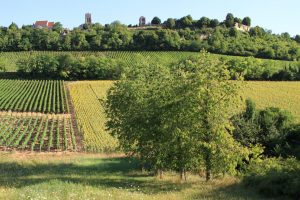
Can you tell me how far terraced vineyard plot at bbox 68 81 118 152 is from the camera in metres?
41.7

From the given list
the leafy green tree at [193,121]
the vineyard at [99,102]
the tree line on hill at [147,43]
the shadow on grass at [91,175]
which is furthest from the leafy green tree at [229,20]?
the leafy green tree at [193,121]

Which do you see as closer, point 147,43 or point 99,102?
point 99,102

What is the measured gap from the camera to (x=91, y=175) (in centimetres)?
2447

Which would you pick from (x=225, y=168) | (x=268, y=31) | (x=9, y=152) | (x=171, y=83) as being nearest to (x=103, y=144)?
(x=9, y=152)

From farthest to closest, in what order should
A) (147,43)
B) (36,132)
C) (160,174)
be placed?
(147,43), (36,132), (160,174)

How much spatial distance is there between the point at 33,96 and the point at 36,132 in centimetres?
2528

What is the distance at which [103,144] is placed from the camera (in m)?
41.4

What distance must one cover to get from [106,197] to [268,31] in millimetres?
169016

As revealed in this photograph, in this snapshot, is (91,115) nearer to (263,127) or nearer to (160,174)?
(263,127)

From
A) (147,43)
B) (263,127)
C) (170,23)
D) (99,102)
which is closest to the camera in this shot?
(263,127)

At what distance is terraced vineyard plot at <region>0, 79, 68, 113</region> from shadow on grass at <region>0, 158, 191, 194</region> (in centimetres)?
3049

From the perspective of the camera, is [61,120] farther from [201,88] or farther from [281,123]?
[201,88]

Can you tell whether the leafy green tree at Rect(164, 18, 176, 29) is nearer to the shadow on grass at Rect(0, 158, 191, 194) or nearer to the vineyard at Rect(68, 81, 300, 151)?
the vineyard at Rect(68, 81, 300, 151)

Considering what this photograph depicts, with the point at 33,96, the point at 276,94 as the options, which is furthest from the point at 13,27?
the point at 276,94
